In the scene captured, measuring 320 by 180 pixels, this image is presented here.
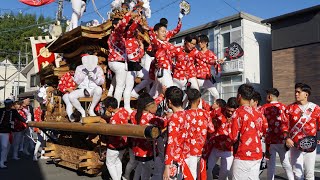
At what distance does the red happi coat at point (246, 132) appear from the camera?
3.71 metres

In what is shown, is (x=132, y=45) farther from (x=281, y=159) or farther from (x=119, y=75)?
(x=281, y=159)

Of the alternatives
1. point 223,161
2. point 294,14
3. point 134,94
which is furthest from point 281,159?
point 294,14

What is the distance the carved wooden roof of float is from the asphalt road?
112 inches

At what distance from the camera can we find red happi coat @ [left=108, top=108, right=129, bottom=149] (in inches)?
204

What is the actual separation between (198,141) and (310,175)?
203 centimetres

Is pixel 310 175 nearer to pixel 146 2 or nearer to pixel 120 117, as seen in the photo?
pixel 120 117

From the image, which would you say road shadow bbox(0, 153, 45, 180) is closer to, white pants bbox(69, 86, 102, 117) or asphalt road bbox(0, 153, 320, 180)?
asphalt road bbox(0, 153, 320, 180)

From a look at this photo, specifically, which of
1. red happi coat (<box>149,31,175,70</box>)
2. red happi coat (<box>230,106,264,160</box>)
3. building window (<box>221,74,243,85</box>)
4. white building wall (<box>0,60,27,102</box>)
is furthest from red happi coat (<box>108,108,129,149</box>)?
white building wall (<box>0,60,27,102</box>)

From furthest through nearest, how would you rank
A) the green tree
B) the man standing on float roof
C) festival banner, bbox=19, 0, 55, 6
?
the green tree < festival banner, bbox=19, 0, 55, 6 < the man standing on float roof

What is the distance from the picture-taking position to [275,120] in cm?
527

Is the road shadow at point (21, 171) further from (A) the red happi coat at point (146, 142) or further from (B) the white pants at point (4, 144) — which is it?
(A) the red happi coat at point (146, 142)

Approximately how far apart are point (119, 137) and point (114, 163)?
0.51 m

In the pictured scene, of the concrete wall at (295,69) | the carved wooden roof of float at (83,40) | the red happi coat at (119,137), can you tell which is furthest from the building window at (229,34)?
the red happi coat at (119,137)

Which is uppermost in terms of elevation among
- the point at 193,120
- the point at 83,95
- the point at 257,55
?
the point at 257,55
